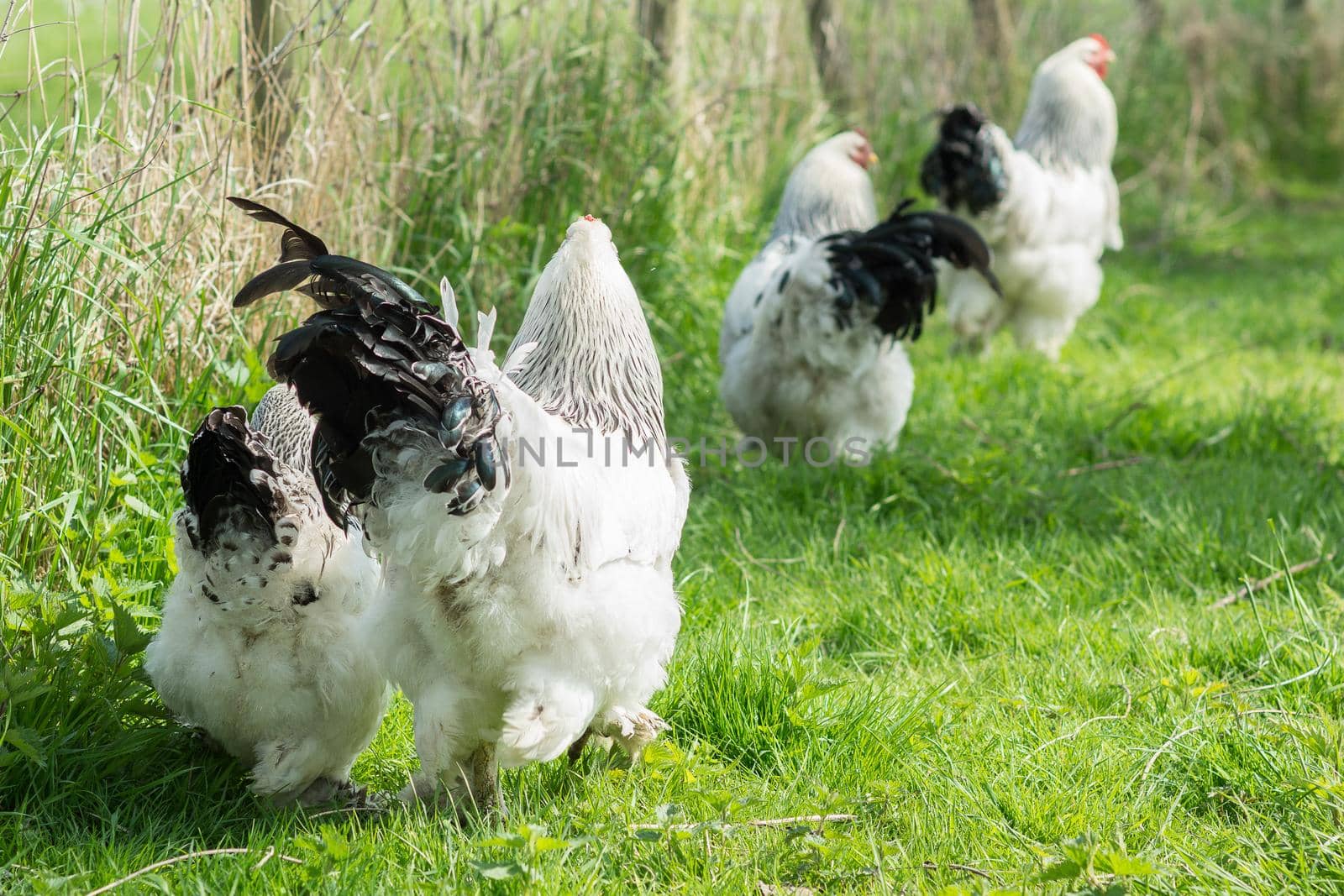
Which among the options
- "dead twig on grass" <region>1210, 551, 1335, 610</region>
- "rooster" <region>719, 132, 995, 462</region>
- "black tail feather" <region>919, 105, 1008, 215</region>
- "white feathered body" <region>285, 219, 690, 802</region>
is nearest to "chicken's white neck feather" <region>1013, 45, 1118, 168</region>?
"black tail feather" <region>919, 105, 1008, 215</region>

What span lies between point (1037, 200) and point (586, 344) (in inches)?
188

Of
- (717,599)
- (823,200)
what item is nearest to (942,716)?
(717,599)

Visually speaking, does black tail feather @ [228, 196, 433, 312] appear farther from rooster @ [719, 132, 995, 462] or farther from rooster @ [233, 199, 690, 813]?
rooster @ [719, 132, 995, 462]

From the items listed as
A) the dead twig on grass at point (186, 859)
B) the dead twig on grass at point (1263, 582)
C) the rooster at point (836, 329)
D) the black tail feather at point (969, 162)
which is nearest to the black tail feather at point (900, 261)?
the rooster at point (836, 329)

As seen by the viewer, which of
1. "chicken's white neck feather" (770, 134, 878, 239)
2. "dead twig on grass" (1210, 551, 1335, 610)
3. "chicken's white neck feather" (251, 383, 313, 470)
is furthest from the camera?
"chicken's white neck feather" (770, 134, 878, 239)

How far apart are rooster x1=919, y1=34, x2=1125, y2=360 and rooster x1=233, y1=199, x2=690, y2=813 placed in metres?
4.28

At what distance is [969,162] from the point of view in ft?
21.1

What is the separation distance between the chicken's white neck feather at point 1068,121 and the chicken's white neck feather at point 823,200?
1.99m

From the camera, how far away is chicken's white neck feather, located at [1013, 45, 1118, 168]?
23.5 ft

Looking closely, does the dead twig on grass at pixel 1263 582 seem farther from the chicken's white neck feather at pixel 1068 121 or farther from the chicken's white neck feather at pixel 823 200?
the chicken's white neck feather at pixel 1068 121

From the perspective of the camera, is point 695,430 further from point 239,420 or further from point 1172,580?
point 239,420

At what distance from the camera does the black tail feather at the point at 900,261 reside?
4637 millimetres

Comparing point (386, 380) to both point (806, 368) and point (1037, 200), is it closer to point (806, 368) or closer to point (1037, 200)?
point (806, 368)

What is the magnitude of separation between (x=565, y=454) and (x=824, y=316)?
2420 millimetres
